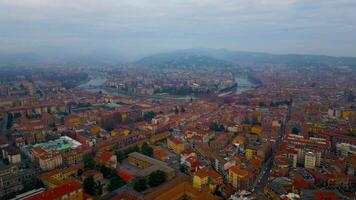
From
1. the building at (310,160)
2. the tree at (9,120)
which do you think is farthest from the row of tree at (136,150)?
the tree at (9,120)

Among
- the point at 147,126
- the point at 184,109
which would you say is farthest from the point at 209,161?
the point at 184,109

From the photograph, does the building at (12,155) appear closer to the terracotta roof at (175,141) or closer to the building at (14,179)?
the building at (14,179)

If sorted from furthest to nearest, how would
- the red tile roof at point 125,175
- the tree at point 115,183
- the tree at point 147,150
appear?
1. the tree at point 147,150
2. the red tile roof at point 125,175
3. the tree at point 115,183

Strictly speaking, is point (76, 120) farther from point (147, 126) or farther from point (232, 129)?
point (232, 129)

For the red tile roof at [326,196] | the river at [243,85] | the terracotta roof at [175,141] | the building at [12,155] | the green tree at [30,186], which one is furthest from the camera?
the river at [243,85]

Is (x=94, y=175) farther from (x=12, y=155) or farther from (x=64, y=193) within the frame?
(x=12, y=155)

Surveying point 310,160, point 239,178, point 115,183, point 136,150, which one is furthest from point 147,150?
point 310,160

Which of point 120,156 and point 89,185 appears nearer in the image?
point 89,185
